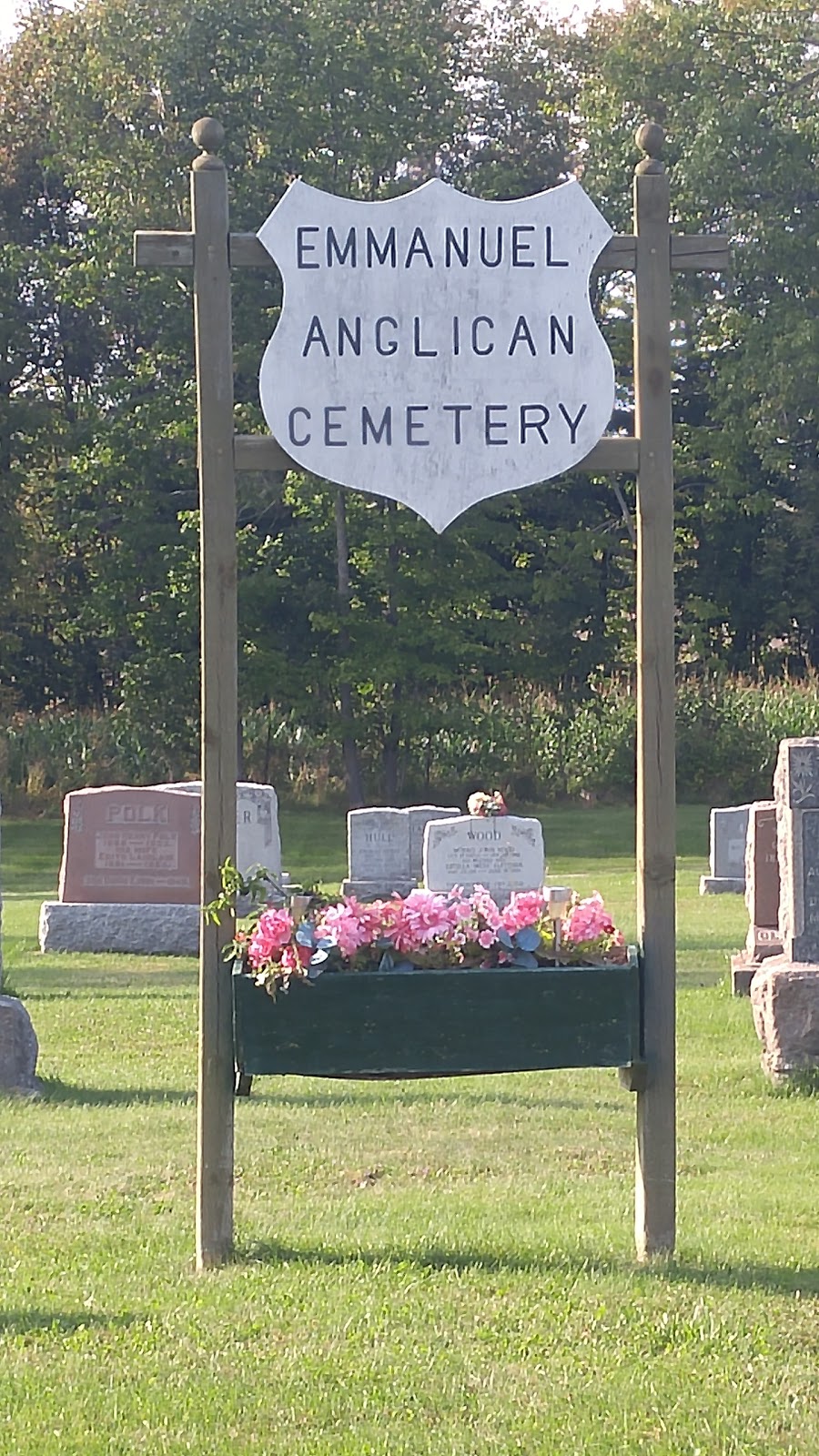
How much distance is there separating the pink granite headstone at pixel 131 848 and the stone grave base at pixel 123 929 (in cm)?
15

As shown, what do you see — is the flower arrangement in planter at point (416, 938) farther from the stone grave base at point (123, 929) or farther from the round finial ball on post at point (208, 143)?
the stone grave base at point (123, 929)

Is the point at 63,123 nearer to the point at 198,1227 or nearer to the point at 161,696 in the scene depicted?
the point at 161,696

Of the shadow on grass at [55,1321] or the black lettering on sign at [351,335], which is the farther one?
the black lettering on sign at [351,335]

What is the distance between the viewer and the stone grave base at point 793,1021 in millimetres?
9031

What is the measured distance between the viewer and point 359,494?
3378 centimetres

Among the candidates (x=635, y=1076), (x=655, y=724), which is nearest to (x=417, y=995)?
(x=635, y=1076)

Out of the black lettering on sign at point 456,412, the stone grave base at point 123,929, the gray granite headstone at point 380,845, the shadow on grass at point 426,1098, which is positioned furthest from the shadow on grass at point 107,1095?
the gray granite headstone at point 380,845

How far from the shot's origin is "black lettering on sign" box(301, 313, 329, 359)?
5582 millimetres

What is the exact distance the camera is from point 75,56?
3650 cm

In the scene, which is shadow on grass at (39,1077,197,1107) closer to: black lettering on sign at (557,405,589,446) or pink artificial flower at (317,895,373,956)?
pink artificial flower at (317,895,373,956)

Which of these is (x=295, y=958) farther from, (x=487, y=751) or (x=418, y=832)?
(x=487, y=751)

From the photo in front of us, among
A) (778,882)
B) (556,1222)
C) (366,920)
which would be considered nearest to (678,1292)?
(556,1222)

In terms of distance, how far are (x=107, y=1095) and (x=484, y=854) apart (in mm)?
7503

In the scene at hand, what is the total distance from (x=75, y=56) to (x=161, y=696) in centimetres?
1259
